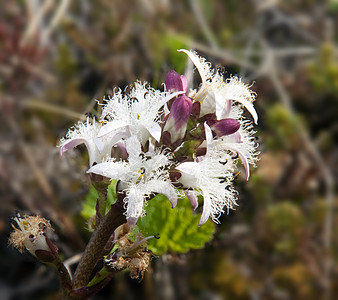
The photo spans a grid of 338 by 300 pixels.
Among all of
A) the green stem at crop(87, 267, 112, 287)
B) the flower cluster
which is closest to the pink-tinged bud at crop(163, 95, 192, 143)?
the flower cluster

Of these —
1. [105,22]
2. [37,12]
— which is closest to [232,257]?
[105,22]

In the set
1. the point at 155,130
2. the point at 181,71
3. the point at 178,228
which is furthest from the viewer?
the point at 181,71

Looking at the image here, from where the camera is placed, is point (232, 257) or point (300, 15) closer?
point (232, 257)

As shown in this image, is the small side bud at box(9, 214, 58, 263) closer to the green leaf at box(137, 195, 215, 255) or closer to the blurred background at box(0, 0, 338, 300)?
the green leaf at box(137, 195, 215, 255)

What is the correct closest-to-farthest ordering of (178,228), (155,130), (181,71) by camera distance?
(155,130) → (178,228) → (181,71)

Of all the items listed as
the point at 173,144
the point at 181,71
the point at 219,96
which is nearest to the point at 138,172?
the point at 173,144

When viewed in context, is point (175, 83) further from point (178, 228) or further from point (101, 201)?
point (178, 228)

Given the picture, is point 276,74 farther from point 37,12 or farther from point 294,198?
point 37,12
